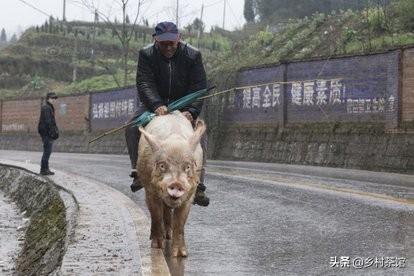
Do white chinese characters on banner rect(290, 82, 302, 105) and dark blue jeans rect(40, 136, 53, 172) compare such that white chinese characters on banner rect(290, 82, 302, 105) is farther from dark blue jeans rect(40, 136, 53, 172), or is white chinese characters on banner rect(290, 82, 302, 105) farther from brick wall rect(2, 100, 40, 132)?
brick wall rect(2, 100, 40, 132)

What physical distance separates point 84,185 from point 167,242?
213 inches

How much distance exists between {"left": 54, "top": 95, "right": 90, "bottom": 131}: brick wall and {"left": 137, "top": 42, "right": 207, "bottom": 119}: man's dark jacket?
102 ft

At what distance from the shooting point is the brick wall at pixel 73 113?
Result: 1470 inches

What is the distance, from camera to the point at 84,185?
11.7 metres

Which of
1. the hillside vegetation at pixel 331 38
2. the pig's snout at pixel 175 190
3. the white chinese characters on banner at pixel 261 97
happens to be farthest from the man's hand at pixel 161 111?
the hillside vegetation at pixel 331 38

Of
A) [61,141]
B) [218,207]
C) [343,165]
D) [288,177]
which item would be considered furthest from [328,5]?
[218,207]

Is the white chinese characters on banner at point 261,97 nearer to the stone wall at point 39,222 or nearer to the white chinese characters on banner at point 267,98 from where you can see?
the white chinese characters on banner at point 267,98

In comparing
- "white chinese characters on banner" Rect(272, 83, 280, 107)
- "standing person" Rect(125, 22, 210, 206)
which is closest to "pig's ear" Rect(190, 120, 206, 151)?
"standing person" Rect(125, 22, 210, 206)

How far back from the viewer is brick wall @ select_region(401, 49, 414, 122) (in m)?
17.8

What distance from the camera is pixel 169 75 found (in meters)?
6.62

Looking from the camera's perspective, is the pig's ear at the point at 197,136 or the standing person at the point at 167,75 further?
the standing person at the point at 167,75

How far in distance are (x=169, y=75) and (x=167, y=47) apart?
327 millimetres

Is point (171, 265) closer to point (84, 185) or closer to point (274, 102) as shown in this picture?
point (84, 185)

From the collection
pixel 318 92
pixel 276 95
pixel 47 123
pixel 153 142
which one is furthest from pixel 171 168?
pixel 276 95
